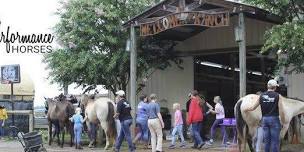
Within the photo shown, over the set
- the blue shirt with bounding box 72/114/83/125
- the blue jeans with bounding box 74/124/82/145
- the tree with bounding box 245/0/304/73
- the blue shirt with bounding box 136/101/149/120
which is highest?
the tree with bounding box 245/0/304/73

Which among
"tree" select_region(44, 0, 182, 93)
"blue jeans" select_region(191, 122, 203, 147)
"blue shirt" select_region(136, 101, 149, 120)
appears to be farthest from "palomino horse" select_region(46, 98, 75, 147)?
"blue jeans" select_region(191, 122, 203, 147)

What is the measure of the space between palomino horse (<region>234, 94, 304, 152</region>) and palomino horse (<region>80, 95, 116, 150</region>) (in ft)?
15.0

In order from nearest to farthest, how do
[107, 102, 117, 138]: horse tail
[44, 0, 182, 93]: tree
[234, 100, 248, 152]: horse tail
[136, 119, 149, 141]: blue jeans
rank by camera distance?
[234, 100, 248, 152]: horse tail → [136, 119, 149, 141]: blue jeans → [107, 102, 117, 138]: horse tail → [44, 0, 182, 93]: tree

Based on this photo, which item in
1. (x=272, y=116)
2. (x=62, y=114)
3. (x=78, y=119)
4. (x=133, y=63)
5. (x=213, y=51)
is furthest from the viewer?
(x=213, y=51)

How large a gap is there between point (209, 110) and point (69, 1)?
23.2ft

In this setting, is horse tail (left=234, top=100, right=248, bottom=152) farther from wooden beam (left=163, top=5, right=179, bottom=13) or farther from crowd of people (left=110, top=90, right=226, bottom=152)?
wooden beam (left=163, top=5, right=179, bottom=13)

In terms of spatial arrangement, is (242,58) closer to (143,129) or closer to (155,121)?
(155,121)

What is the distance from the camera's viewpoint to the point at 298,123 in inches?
725

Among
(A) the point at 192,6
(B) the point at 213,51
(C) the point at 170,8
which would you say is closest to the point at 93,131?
(C) the point at 170,8

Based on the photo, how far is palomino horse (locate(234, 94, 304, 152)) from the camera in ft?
48.9

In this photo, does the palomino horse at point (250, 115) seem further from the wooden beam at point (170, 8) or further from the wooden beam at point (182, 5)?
the wooden beam at point (170, 8)

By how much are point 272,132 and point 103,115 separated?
277 inches

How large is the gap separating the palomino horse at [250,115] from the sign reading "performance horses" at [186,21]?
287cm

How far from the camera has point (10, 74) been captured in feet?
77.5
